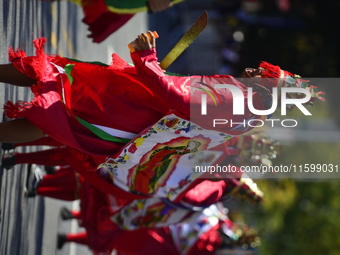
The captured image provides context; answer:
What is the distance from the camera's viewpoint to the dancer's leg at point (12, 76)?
9.56ft

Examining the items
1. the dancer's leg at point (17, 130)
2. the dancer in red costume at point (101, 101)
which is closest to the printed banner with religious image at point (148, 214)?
the dancer in red costume at point (101, 101)

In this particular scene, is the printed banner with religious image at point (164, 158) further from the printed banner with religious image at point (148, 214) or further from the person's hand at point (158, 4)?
the person's hand at point (158, 4)

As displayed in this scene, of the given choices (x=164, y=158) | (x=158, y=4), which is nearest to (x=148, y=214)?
(x=164, y=158)

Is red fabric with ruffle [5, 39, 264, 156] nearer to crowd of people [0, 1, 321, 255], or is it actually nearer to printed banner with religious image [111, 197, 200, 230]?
crowd of people [0, 1, 321, 255]

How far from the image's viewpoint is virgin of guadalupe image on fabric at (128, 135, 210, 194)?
285 cm

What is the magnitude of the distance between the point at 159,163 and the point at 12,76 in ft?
3.57

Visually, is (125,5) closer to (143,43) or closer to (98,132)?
(143,43)

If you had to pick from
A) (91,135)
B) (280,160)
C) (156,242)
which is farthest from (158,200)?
(91,135)

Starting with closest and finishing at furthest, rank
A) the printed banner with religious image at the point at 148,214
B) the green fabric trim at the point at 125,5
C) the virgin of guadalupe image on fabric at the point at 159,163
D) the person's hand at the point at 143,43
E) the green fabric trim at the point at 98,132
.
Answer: the person's hand at the point at 143,43 < the green fabric trim at the point at 98,132 < the virgin of guadalupe image on fabric at the point at 159,163 < the printed banner with religious image at the point at 148,214 < the green fabric trim at the point at 125,5

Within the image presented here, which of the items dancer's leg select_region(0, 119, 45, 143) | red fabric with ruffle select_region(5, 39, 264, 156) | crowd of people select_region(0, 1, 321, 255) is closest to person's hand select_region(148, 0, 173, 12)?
crowd of people select_region(0, 1, 321, 255)

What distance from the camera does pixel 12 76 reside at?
9.61 feet

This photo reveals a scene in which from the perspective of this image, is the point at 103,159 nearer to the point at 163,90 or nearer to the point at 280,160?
the point at 163,90

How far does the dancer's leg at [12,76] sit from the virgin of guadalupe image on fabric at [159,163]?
0.88 metres

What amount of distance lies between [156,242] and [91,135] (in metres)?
1.89
